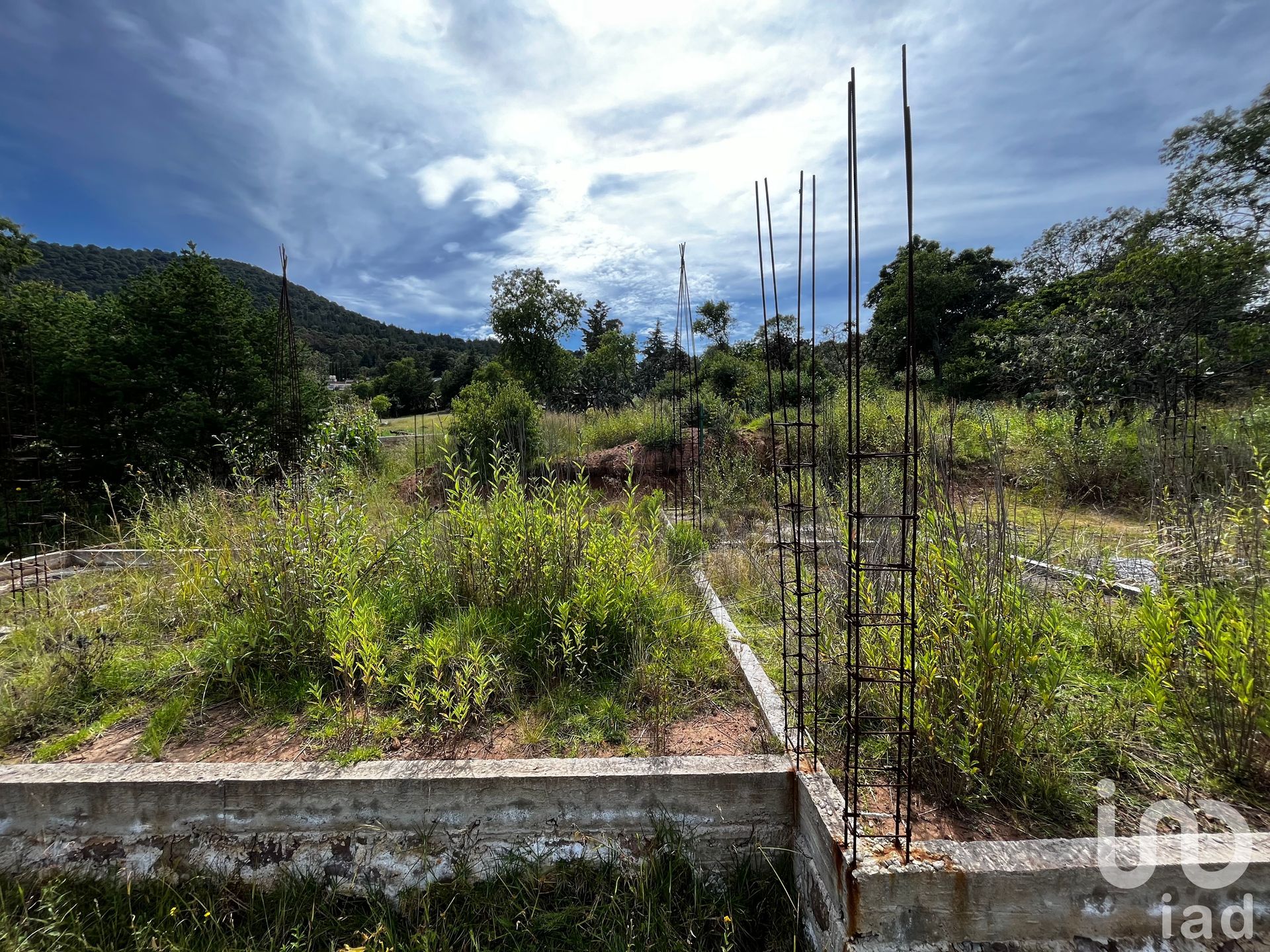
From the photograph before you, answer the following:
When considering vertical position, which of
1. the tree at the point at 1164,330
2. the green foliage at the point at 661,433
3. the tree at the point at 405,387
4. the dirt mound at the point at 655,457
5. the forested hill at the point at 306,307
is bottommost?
the dirt mound at the point at 655,457

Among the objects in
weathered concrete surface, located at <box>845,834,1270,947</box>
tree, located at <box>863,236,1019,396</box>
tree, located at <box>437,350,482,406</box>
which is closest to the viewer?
weathered concrete surface, located at <box>845,834,1270,947</box>

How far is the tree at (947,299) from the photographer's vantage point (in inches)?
817

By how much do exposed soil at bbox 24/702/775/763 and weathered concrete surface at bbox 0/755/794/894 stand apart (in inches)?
6.3

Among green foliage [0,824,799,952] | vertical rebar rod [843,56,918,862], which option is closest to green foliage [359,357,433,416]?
green foliage [0,824,799,952]

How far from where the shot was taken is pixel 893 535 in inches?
112

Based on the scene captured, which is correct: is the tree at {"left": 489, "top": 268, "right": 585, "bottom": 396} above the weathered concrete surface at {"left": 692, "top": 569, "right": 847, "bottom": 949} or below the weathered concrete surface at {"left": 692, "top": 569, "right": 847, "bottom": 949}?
above

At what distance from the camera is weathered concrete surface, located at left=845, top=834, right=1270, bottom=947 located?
138cm

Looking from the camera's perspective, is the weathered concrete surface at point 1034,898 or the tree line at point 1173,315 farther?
the tree line at point 1173,315

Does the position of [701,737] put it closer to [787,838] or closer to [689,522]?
[787,838]

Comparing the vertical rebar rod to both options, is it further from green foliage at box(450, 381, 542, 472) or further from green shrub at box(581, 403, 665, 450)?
green shrub at box(581, 403, 665, 450)

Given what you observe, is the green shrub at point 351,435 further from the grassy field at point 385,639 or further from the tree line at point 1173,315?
the tree line at point 1173,315

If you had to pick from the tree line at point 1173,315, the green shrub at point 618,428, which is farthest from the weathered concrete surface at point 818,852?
the green shrub at point 618,428

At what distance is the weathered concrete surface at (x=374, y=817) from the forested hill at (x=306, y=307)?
4.50m

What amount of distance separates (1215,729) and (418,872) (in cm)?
273
